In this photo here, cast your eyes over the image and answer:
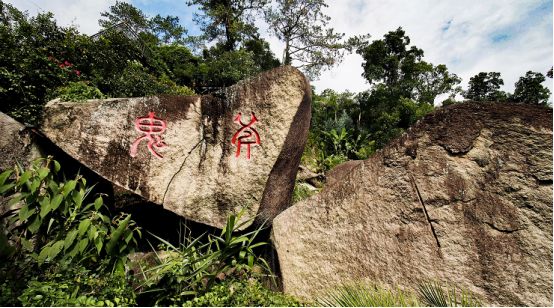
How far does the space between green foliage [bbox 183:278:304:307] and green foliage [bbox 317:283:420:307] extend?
0.30 m

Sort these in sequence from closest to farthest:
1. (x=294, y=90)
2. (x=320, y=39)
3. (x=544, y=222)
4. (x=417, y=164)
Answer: (x=544, y=222), (x=417, y=164), (x=294, y=90), (x=320, y=39)

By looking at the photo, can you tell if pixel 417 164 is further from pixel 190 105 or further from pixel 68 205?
pixel 68 205

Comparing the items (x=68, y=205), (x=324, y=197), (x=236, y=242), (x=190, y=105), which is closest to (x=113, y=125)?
(x=190, y=105)

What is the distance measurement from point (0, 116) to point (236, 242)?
113 inches

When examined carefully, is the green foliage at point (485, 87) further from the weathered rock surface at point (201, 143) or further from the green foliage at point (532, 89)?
the weathered rock surface at point (201, 143)

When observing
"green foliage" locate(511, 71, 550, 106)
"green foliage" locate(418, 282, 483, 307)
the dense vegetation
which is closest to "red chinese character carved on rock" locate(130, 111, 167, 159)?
the dense vegetation

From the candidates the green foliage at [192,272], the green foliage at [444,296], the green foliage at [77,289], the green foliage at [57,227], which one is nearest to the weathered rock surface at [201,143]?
the green foliage at [192,272]

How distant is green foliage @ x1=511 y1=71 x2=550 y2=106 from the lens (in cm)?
1623

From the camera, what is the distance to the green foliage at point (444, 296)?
2043 mm

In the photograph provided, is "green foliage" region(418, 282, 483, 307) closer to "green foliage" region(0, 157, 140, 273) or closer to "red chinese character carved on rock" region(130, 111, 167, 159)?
"green foliage" region(0, 157, 140, 273)

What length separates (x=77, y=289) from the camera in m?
2.09

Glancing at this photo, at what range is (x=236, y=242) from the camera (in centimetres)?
272

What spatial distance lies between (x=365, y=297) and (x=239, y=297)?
978 millimetres

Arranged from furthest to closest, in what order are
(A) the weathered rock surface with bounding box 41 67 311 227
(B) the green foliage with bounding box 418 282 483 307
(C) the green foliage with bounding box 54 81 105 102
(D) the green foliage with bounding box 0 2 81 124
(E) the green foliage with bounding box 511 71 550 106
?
(E) the green foliage with bounding box 511 71 550 106 < (C) the green foliage with bounding box 54 81 105 102 < (D) the green foliage with bounding box 0 2 81 124 < (A) the weathered rock surface with bounding box 41 67 311 227 < (B) the green foliage with bounding box 418 282 483 307
